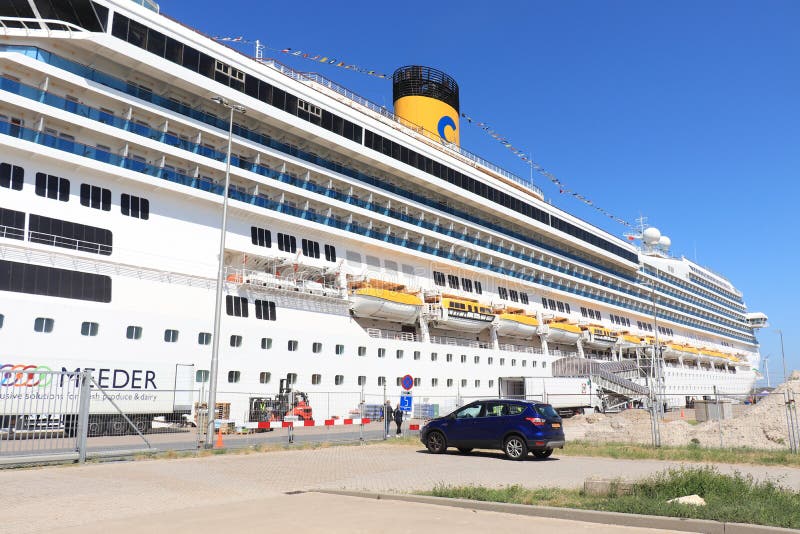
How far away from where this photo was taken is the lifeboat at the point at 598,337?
48006 millimetres

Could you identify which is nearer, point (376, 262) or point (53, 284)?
point (53, 284)

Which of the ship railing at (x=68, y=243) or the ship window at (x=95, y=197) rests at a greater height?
the ship window at (x=95, y=197)

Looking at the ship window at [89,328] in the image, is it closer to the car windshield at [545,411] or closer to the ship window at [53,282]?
the ship window at [53,282]

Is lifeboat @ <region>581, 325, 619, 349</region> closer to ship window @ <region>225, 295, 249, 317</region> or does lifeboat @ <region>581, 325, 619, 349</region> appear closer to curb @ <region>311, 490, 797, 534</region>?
ship window @ <region>225, 295, 249, 317</region>

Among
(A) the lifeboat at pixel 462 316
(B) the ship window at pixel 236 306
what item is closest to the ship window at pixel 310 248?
(B) the ship window at pixel 236 306

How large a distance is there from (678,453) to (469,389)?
1868 centimetres

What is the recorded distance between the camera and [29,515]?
771 centimetres

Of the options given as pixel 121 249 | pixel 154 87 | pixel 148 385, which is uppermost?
pixel 154 87

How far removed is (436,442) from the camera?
55.0 ft

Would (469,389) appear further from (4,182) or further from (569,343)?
(4,182)

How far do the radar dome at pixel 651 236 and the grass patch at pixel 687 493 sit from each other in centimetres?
7306

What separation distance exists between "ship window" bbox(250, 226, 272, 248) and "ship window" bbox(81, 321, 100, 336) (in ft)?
27.4

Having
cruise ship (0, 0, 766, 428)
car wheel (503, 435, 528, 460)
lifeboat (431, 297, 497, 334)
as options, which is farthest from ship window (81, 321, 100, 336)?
lifeboat (431, 297, 497, 334)

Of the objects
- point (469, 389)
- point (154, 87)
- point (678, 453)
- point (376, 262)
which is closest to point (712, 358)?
point (469, 389)
